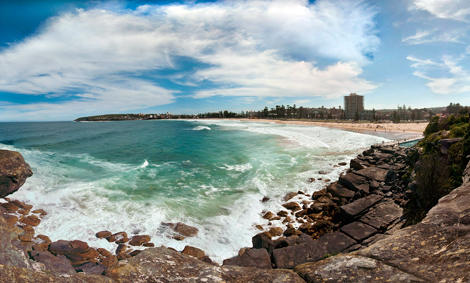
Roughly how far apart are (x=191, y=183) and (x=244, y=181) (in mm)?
4476

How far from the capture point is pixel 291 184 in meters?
15.5

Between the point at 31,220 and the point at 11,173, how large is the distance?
20.9 feet

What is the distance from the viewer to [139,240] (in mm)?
8812

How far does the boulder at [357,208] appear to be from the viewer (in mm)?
9122

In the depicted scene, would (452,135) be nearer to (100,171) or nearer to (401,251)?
(401,251)

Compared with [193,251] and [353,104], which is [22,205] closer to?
[193,251]

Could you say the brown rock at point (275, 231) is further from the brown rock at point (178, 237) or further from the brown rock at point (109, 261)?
the brown rock at point (109, 261)

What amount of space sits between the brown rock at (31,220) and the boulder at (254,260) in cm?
1009

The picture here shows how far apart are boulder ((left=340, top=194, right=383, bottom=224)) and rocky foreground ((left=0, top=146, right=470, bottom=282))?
0.14 ft

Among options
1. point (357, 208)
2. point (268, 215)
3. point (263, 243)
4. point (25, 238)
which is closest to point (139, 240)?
point (25, 238)

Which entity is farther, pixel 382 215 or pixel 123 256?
pixel 382 215

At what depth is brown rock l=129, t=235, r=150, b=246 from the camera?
8657 mm

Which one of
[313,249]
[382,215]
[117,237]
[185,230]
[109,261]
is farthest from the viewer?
[185,230]

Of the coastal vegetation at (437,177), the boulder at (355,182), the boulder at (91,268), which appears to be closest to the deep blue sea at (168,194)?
the boulder at (91,268)
